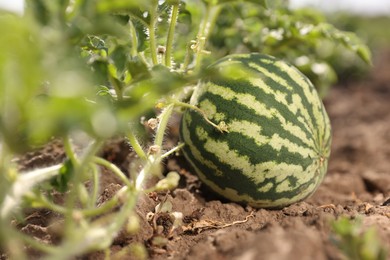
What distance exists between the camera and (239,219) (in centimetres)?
236

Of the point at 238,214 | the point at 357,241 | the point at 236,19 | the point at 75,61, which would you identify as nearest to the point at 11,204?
the point at 75,61

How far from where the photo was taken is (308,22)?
3654 millimetres

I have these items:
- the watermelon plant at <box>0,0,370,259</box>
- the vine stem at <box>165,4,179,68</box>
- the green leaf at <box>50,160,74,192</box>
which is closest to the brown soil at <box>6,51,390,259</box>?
the watermelon plant at <box>0,0,370,259</box>

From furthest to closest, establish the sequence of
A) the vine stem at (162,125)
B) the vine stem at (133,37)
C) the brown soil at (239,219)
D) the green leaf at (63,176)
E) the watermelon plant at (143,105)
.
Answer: the vine stem at (133,37) < the vine stem at (162,125) < the green leaf at (63,176) < the brown soil at (239,219) < the watermelon plant at (143,105)

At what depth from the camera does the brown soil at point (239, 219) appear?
5.33 ft

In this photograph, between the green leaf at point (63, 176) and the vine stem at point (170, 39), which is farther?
the vine stem at point (170, 39)

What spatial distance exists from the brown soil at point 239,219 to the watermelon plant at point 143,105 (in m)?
0.08

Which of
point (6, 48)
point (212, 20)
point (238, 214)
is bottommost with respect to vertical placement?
point (238, 214)

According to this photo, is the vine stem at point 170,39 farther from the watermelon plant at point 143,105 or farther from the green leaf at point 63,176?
the green leaf at point 63,176

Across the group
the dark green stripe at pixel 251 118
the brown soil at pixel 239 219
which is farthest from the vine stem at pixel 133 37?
the brown soil at pixel 239 219

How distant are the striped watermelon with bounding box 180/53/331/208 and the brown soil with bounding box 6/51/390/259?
0.09 metres

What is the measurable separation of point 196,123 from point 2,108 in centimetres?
117

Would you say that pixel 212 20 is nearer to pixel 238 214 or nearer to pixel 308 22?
pixel 308 22

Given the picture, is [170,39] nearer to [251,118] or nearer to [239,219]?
[251,118]
